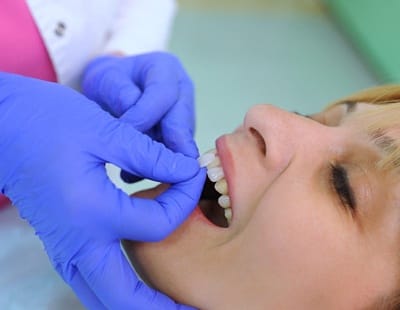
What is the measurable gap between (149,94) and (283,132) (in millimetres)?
238

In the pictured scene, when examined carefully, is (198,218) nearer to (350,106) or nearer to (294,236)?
(294,236)

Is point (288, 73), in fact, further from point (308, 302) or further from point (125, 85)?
point (308, 302)

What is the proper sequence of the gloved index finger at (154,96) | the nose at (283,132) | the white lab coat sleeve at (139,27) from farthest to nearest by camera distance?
the white lab coat sleeve at (139,27), the gloved index finger at (154,96), the nose at (283,132)

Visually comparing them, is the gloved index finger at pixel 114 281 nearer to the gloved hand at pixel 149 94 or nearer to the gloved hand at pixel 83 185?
the gloved hand at pixel 83 185

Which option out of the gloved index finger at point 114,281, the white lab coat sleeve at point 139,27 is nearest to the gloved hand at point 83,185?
the gloved index finger at point 114,281

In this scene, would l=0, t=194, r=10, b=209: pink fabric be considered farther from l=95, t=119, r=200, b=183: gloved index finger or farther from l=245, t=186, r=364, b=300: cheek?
l=245, t=186, r=364, b=300: cheek

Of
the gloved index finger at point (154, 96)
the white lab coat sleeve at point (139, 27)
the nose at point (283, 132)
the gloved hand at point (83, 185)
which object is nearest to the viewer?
the gloved hand at point (83, 185)

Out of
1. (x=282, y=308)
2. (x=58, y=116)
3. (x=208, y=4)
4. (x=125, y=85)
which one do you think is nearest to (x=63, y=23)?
(x=125, y=85)

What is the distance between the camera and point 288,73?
6.72 ft

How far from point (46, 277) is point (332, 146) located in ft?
1.54

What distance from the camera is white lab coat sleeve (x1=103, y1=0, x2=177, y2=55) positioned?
1313mm

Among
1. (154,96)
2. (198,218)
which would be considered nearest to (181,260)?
(198,218)

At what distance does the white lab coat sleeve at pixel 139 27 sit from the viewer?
4.31 feet

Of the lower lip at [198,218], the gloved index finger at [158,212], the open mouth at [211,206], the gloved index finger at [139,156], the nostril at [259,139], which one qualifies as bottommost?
the open mouth at [211,206]
